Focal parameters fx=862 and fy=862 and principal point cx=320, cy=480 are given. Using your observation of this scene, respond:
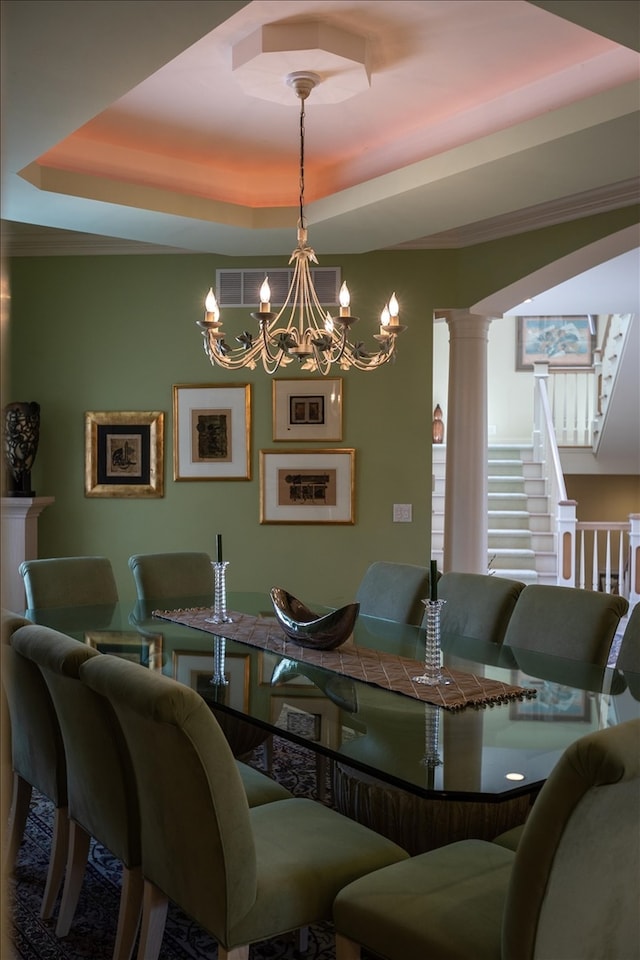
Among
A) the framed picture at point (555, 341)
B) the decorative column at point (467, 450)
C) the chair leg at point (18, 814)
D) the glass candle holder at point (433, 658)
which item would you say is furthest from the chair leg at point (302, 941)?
the framed picture at point (555, 341)

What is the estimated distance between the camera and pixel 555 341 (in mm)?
10945

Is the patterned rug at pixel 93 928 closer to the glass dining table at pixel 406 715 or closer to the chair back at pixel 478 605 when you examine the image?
the glass dining table at pixel 406 715

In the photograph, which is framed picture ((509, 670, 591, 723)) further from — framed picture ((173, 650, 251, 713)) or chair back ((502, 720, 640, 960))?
framed picture ((173, 650, 251, 713))

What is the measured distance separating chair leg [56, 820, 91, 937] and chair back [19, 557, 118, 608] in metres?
1.74

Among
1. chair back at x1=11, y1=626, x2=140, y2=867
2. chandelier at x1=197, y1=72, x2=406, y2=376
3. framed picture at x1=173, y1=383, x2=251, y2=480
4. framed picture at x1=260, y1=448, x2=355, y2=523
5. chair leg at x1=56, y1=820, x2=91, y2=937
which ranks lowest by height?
chair leg at x1=56, y1=820, x2=91, y2=937

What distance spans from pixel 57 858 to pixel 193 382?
3.31 metres

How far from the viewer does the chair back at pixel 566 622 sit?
303 cm

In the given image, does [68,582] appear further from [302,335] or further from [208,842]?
[208,842]

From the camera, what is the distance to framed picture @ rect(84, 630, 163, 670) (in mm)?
2925

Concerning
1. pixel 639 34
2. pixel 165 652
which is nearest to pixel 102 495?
pixel 165 652

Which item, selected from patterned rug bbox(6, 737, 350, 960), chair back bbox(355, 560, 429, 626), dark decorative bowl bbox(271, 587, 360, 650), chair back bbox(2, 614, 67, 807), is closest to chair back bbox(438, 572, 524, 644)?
chair back bbox(355, 560, 429, 626)

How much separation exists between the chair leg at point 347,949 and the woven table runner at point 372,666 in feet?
2.15

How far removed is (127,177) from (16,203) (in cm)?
56

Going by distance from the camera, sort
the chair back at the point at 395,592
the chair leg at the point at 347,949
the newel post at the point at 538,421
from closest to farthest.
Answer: the chair leg at the point at 347,949, the chair back at the point at 395,592, the newel post at the point at 538,421
